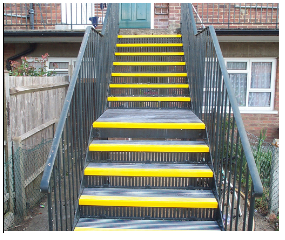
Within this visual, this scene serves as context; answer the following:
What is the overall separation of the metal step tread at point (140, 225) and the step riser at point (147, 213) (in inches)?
1.7

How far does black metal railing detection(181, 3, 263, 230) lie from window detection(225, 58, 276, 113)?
2860 mm

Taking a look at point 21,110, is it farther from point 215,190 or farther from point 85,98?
point 215,190

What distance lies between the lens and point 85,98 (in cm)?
310

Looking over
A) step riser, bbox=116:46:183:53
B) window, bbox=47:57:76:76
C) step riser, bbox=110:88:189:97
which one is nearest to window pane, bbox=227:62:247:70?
step riser, bbox=116:46:183:53

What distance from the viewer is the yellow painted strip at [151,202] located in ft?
8.13

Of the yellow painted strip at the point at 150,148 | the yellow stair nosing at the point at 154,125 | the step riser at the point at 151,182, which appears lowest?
the step riser at the point at 151,182

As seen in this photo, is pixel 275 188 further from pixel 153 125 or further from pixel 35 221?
pixel 35 221

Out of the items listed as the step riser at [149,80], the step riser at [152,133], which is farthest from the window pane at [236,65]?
the step riser at [152,133]

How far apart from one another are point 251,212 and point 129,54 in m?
3.59

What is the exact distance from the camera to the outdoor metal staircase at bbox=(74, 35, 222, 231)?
8.23 ft

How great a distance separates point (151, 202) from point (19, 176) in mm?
1876

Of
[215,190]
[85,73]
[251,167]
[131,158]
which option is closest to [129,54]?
[85,73]

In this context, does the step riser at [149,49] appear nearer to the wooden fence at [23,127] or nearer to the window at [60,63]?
the wooden fence at [23,127]

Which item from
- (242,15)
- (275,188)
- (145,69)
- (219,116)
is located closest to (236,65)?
(242,15)
